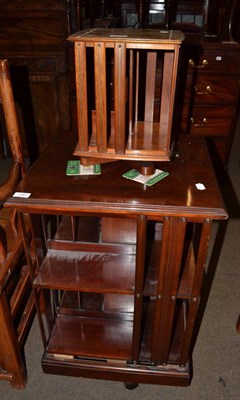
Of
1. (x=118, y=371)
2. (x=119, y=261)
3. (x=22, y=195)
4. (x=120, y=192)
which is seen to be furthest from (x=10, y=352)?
(x=120, y=192)

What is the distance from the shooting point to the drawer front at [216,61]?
8.02ft

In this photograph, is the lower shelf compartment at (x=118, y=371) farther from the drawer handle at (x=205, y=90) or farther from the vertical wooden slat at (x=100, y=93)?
the drawer handle at (x=205, y=90)

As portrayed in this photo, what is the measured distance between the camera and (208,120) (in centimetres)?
272

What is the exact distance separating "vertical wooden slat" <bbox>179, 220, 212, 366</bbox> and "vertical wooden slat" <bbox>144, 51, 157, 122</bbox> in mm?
533

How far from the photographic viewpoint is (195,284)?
1221 mm

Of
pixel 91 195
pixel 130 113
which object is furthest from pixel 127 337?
pixel 130 113

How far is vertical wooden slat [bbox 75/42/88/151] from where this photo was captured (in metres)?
1.06

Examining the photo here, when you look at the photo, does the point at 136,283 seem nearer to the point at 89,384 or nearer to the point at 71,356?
the point at 71,356

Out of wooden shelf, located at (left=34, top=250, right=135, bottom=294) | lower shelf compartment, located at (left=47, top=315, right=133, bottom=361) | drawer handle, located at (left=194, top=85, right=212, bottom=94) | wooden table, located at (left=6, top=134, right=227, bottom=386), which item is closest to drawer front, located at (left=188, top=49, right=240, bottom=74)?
drawer handle, located at (left=194, top=85, right=212, bottom=94)

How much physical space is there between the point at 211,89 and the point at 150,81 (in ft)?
4.70

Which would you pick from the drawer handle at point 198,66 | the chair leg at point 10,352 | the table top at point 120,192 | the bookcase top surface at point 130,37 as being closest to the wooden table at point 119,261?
the table top at point 120,192

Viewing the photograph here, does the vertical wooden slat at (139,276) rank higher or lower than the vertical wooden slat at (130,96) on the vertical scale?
lower

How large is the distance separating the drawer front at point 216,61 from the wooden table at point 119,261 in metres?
1.21

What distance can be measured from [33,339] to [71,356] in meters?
0.34
